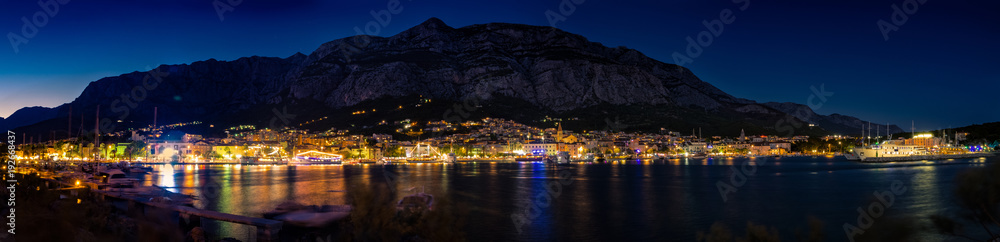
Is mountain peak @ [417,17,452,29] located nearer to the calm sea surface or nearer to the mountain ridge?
the mountain ridge

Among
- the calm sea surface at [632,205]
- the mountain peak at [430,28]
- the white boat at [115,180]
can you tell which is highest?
the mountain peak at [430,28]

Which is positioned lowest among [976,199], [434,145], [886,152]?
[886,152]

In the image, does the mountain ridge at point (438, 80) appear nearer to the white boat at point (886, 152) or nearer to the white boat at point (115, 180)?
the white boat at point (886, 152)

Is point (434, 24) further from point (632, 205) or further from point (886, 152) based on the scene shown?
point (632, 205)

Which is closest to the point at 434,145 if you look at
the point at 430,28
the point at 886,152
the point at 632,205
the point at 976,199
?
the point at 430,28

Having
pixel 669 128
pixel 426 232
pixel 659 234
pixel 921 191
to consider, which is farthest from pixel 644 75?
pixel 426 232

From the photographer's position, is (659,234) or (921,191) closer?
(659,234)

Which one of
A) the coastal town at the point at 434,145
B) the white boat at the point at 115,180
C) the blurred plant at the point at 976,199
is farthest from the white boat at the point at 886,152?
the blurred plant at the point at 976,199

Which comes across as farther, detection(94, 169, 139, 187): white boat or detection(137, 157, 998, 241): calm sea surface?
detection(94, 169, 139, 187): white boat

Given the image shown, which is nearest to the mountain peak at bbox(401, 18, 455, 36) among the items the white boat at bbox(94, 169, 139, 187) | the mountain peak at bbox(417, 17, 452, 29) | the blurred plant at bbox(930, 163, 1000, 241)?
the mountain peak at bbox(417, 17, 452, 29)

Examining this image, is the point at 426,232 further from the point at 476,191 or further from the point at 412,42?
the point at 412,42

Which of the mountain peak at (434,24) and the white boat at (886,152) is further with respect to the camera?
the mountain peak at (434,24)
